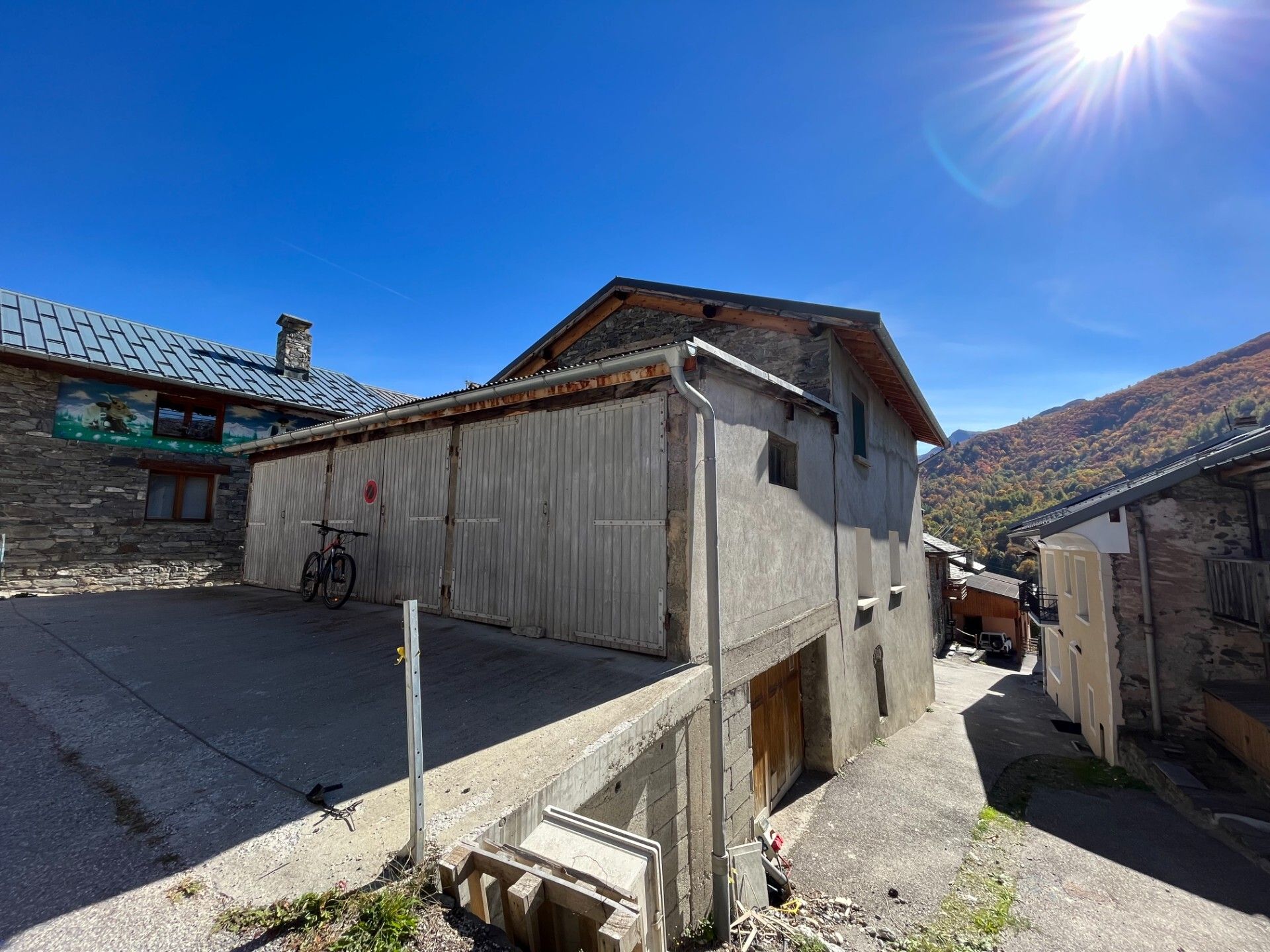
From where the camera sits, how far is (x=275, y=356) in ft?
49.9

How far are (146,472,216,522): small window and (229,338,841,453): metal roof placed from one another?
5.17m

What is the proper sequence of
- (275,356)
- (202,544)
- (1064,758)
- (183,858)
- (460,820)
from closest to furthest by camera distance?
(183,858), (460,820), (1064,758), (202,544), (275,356)

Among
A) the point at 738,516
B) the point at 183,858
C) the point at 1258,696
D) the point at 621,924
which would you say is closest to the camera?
the point at 621,924

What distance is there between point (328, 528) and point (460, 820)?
22.0 ft

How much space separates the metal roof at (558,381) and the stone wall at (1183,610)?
5583mm

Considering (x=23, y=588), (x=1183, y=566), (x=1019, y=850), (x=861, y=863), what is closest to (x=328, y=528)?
(x=23, y=588)

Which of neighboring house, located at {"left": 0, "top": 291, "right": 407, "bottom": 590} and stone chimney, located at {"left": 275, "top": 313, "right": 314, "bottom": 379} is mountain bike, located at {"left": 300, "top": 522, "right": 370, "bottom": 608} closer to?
neighboring house, located at {"left": 0, "top": 291, "right": 407, "bottom": 590}

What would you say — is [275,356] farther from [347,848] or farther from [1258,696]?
[1258,696]

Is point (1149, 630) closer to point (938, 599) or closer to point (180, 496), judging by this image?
point (938, 599)

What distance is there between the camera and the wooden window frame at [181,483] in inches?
450

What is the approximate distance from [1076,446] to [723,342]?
9277 cm

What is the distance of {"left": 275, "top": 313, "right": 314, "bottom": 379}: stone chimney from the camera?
14.9 meters

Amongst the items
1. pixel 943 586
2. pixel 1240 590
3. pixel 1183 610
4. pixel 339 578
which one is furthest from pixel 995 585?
pixel 339 578

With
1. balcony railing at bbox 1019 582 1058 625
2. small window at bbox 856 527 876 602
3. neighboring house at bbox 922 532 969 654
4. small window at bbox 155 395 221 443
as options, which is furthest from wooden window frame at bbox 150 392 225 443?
neighboring house at bbox 922 532 969 654
